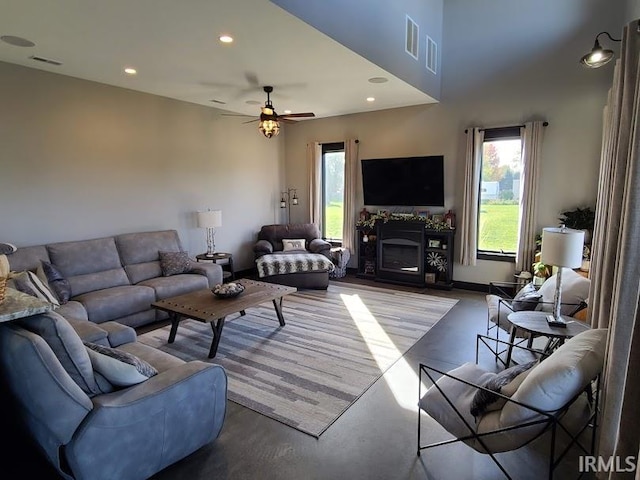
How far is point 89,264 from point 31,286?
120 centimetres

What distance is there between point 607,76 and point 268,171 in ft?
18.1

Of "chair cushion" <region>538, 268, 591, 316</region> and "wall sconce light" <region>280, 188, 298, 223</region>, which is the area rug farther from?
"wall sconce light" <region>280, 188, 298, 223</region>

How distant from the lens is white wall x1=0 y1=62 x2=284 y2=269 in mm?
4273

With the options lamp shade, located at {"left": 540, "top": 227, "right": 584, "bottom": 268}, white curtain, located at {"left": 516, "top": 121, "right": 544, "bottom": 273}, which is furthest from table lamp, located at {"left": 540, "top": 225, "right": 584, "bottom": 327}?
white curtain, located at {"left": 516, "top": 121, "right": 544, "bottom": 273}

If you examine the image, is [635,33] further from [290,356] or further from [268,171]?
[268,171]

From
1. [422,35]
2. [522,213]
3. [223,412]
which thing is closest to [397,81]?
[422,35]

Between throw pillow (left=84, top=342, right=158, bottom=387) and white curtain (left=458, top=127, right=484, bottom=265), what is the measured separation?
16.7 ft

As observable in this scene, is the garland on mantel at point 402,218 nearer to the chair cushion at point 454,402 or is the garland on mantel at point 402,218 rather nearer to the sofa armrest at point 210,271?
the sofa armrest at point 210,271

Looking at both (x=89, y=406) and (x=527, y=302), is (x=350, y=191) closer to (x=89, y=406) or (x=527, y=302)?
(x=527, y=302)

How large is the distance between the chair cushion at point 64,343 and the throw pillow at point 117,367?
74 mm

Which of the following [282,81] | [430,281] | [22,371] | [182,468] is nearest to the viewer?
[22,371]

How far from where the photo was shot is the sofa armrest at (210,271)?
5.27 meters

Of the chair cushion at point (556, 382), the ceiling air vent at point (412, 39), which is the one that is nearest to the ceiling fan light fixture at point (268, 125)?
the ceiling air vent at point (412, 39)

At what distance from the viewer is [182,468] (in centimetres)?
228
